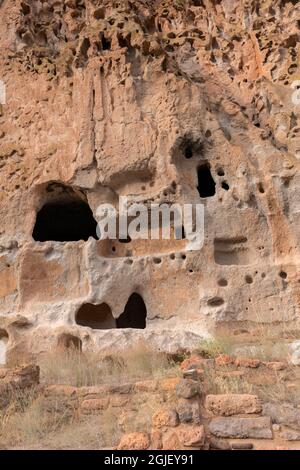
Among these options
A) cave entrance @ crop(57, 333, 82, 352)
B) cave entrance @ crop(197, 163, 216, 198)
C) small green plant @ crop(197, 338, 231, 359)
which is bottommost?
small green plant @ crop(197, 338, 231, 359)

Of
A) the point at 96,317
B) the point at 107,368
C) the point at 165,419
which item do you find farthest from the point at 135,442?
the point at 96,317

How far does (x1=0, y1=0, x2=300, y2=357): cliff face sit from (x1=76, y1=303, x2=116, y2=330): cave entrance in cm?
3

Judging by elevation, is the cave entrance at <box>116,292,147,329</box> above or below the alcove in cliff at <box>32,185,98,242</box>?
below

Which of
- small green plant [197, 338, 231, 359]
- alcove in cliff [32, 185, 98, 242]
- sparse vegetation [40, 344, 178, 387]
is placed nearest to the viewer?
sparse vegetation [40, 344, 178, 387]

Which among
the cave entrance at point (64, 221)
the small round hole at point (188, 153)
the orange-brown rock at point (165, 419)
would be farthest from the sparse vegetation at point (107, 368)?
the cave entrance at point (64, 221)

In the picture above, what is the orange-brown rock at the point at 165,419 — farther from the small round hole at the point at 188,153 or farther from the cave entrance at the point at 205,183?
the cave entrance at the point at 205,183

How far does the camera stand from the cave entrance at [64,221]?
11633 mm

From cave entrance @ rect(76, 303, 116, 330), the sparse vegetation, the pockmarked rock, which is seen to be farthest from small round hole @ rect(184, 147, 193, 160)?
the pockmarked rock

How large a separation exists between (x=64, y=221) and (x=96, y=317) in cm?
342

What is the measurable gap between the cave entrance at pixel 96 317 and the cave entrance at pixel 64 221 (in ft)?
8.70

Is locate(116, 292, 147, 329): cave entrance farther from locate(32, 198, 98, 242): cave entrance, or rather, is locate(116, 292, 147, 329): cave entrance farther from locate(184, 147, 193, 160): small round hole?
locate(184, 147, 193, 160): small round hole

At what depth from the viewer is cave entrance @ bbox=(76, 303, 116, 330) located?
9734mm
